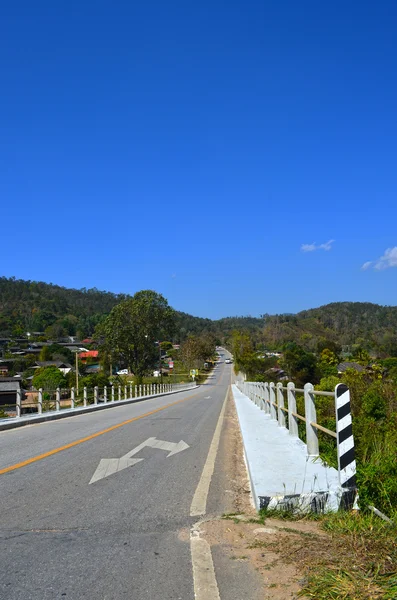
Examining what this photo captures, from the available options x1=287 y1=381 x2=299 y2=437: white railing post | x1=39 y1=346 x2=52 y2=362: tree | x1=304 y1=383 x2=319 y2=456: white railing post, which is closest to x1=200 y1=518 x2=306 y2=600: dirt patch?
x1=304 y1=383 x2=319 y2=456: white railing post

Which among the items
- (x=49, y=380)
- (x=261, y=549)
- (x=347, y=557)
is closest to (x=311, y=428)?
(x=261, y=549)

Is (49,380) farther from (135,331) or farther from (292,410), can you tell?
(292,410)

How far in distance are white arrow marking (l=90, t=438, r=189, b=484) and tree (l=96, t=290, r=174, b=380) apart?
6094 centimetres

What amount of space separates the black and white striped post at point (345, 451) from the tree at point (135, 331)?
66289mm

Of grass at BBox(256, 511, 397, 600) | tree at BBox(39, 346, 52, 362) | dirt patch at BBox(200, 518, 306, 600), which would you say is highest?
tree at BBox(39, 346, 52, 362)

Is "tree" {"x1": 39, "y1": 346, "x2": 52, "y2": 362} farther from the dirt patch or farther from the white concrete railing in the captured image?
the dirt patch

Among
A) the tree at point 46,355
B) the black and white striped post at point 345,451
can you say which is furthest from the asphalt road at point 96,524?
the tree at point 46,355

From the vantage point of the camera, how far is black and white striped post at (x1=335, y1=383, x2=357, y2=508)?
5.26m

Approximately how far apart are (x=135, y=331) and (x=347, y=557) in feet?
227

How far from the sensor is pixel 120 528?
195 inches

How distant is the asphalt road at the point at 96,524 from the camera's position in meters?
3.73

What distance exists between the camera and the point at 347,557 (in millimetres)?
3768

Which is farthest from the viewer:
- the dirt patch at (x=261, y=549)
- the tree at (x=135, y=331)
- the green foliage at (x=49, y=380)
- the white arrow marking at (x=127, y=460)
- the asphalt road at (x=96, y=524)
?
the tree at (x=135, y=331)

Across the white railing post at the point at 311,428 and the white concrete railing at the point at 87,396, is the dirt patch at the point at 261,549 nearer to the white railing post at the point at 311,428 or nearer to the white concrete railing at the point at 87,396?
the white railing post at the point at 311,428
